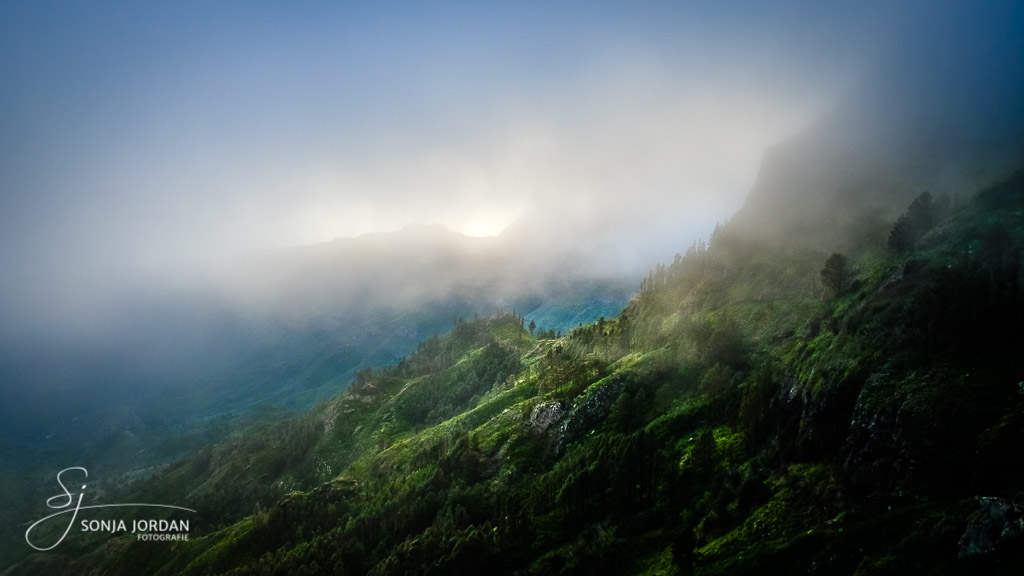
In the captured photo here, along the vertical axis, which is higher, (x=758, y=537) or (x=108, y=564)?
(x=758, y=537)

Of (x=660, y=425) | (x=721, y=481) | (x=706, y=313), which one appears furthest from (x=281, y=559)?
(x=706, y=313)

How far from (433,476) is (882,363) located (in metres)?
129

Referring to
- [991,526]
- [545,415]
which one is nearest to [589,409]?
[545,415]

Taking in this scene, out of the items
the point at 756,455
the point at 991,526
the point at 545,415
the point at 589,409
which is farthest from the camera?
the point at 545,415

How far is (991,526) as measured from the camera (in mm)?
44812

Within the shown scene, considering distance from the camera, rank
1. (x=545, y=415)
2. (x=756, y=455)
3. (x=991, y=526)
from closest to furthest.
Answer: (x=991, y=526)
(x=756, y=455)
(x=545, y=415)

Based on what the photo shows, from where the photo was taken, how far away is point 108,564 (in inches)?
6762

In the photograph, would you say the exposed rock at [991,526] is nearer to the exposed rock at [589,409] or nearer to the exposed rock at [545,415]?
the exposed rock at [589,409]

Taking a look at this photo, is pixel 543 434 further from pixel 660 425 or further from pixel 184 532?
pixel 184 532

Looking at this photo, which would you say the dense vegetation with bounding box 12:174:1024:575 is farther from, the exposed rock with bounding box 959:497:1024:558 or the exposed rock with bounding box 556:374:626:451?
the exposed rock with bounding box 556:374:626:451

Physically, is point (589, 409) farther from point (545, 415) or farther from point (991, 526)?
point (991, 526)

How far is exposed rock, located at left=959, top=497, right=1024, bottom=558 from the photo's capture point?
A: 143ft

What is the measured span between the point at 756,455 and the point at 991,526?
48208 mm

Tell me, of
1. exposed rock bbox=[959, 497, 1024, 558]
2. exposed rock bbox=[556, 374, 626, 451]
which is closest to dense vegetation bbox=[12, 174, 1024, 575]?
exposed rock bbox=[959, 497, 1024, 558]
